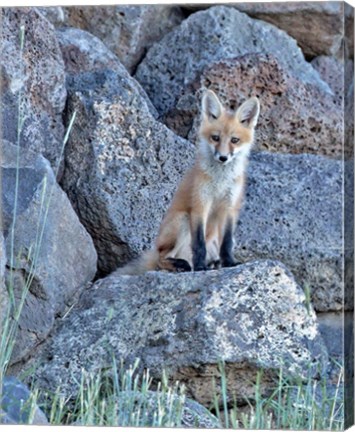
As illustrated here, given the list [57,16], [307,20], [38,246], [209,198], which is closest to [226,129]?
[209,198]

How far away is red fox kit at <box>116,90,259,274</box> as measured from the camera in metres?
6.78

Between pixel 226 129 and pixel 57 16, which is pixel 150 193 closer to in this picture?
pixel 226 129

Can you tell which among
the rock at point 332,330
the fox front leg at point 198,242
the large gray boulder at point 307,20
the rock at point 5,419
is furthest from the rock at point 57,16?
the rock at point 5,419

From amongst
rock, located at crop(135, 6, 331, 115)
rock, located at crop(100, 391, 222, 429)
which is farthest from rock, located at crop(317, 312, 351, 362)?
rock, located at crop(135, 6, 331, 115)

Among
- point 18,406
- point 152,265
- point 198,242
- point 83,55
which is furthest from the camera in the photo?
point 83,55

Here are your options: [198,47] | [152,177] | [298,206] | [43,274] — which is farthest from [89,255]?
[198,47]

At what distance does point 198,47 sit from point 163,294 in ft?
11.0

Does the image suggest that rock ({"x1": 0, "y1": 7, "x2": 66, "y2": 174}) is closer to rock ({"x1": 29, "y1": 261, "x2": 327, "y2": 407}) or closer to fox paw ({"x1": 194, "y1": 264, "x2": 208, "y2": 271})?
fox paw ({"x1": 194, "y1": 264, "x2": 208, "y2": 271})

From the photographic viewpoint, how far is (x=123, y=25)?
29.8 feet

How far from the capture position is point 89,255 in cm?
691

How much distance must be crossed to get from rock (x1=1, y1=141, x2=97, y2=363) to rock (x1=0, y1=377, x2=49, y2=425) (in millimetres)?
726

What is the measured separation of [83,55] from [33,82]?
120 cm

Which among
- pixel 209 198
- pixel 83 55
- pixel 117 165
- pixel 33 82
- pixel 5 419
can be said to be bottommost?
pixel 5 419

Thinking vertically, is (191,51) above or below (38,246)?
above
